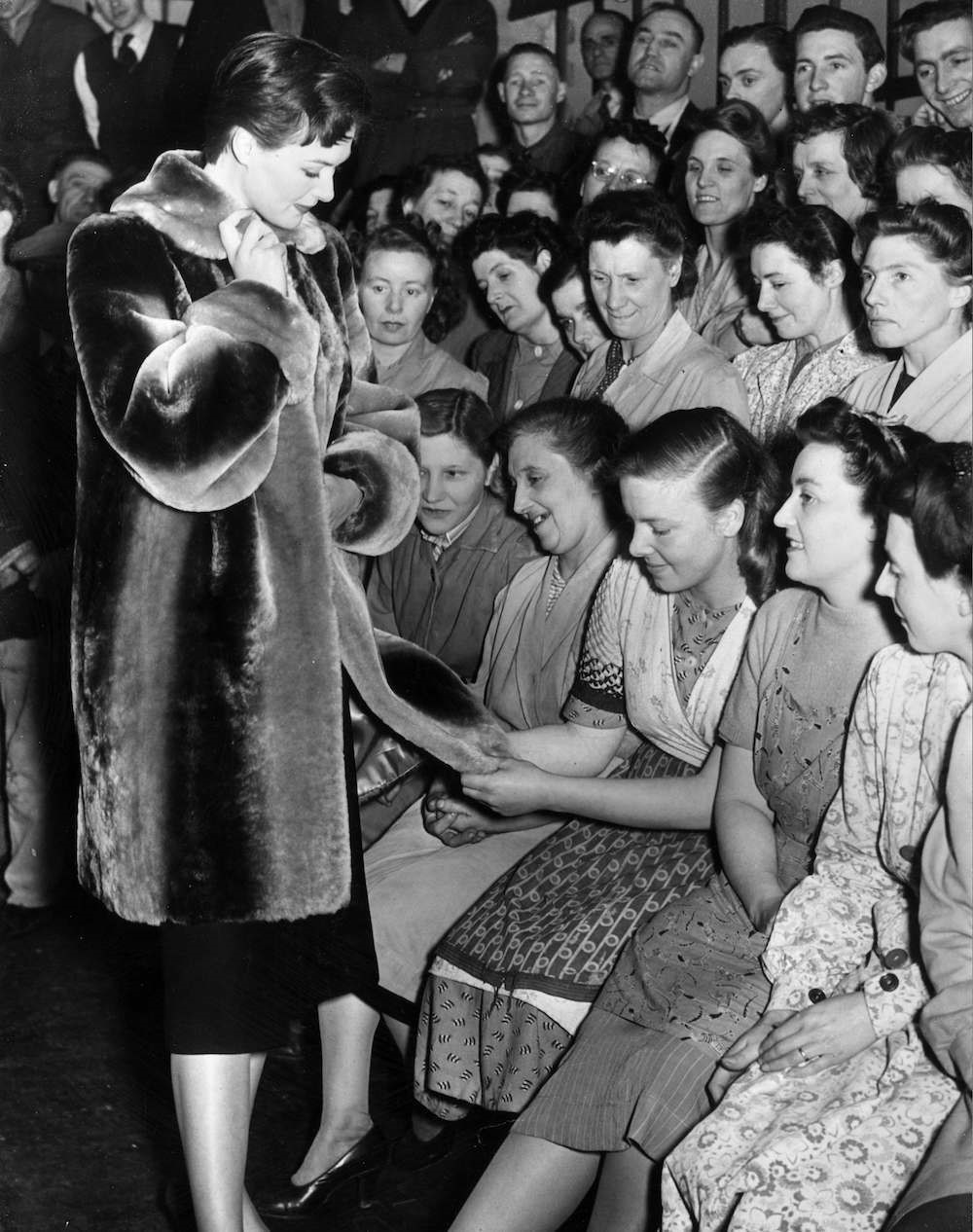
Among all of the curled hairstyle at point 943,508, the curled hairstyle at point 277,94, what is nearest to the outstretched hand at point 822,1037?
the curled hairstyle at point 943,508

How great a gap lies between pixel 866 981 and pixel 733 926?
10.6 inches

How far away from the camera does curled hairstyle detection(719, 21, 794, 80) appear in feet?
7.28

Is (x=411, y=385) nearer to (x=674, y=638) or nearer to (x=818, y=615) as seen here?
(x=674, y=638)

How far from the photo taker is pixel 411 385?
3096 mm

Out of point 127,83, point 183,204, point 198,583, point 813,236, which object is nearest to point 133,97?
point 127,83

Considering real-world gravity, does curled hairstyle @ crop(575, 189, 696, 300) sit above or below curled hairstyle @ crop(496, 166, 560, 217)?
below

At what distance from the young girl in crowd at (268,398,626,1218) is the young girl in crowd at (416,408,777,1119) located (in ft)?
→ 0.29

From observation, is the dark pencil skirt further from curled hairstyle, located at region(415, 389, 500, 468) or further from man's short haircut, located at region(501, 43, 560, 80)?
man's short haircut, located at region(501, 43, 560, 80)

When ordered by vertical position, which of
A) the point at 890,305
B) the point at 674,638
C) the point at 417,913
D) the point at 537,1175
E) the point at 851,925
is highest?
the point at 890,305

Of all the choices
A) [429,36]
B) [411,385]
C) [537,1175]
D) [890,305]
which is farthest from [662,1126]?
[429,36]

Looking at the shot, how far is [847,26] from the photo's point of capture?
2076 millimetres

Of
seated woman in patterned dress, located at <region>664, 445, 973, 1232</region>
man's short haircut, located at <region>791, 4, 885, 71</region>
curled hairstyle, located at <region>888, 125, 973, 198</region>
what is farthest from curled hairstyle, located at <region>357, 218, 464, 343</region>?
seated woman in patterned dress, located at <region>664, 445, 973, 1232</region>

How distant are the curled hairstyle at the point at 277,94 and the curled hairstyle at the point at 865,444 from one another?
2.22 feet

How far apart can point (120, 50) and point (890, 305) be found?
1.60 metres
